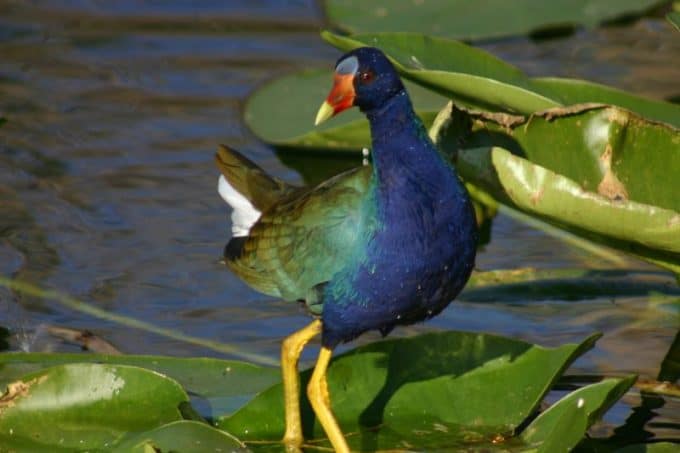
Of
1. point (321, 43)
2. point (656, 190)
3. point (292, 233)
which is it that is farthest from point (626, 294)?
point (321, 43)

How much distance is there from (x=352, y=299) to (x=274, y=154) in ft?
6.52

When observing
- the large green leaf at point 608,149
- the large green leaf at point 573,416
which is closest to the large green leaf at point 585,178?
the large green leaf at point 608,149

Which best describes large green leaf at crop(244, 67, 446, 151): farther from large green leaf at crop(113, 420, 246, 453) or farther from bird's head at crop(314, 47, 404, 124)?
large green leaf at crop(113, 420, 246, 453)

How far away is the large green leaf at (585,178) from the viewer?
9.18 feet

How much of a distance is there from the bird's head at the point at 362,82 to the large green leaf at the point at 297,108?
1240mm

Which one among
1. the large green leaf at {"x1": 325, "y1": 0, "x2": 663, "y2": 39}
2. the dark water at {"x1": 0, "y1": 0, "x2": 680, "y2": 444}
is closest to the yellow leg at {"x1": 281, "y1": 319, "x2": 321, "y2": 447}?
the dark water at {"x1": 0, "y1": 0, "x2": 680, "y2": 444}

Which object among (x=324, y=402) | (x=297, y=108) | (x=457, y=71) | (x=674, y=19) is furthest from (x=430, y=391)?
(x=297, y=108)

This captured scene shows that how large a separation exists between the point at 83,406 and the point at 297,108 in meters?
1.88

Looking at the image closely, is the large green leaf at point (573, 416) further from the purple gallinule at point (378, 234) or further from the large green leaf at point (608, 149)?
the large green leaf at point (608, 149)

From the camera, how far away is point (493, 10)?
17.4 ft

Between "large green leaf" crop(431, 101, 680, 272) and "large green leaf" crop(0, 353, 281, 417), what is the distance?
0.58m

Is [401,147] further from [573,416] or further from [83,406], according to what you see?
[83,406]

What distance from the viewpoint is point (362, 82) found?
2.76 metres

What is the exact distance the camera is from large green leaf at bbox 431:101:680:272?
110 inches
